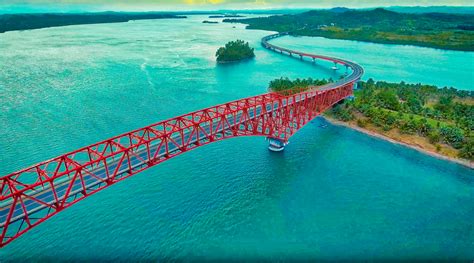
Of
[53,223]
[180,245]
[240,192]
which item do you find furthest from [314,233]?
[53,223]

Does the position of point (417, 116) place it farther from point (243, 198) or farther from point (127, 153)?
point (127, 153)

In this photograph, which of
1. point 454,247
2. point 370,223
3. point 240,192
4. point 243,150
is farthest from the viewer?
point 243,150

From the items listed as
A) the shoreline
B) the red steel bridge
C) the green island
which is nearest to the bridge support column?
the red steel bridge

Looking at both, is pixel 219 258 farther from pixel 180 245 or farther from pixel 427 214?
pixel 427 214

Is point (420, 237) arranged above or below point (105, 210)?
below

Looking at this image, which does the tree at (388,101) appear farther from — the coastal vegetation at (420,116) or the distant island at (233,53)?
the distant island at (233,53)

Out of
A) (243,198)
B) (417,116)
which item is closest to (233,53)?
(417,116)

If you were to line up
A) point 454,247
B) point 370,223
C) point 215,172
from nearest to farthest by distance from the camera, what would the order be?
1. point 454,247
2. point 370,223
3. point 215,172

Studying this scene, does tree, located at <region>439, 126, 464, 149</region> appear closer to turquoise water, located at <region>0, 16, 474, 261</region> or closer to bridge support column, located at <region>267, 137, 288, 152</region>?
turquoise water, located at <region>0, 16, 474, 261</region>
